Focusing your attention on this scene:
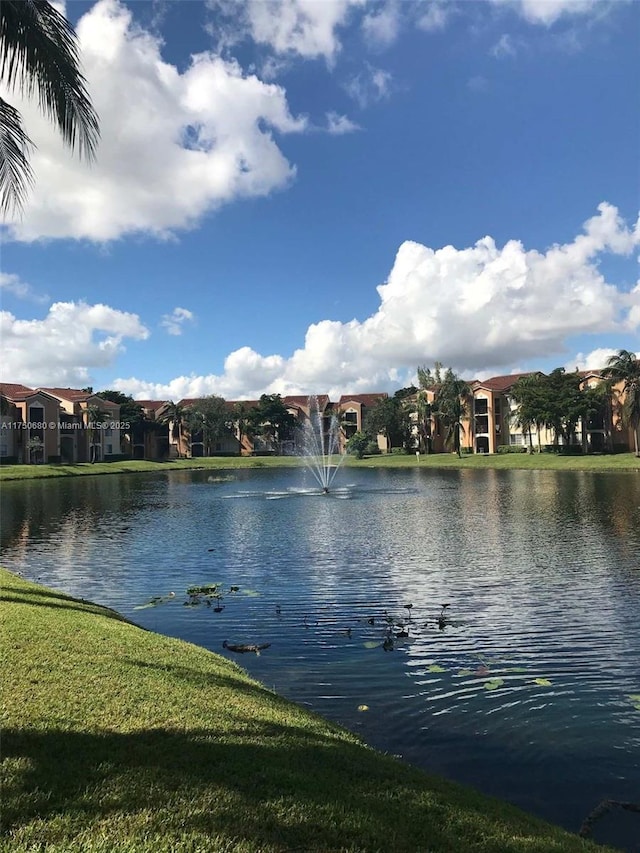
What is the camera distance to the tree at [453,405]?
9969cm

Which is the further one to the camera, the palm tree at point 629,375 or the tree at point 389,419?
the tree at point 389,419

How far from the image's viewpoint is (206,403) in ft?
400

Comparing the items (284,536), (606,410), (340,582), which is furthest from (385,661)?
(606,410)

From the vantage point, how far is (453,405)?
99.0 metres

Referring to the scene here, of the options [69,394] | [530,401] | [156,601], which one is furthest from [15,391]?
[156,601]

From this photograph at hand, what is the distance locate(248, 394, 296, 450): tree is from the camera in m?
120

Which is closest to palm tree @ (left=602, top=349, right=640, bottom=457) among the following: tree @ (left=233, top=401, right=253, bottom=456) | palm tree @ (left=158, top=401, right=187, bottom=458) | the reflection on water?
the reflection on water

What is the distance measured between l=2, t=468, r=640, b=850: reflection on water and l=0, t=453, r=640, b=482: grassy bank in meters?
39.7

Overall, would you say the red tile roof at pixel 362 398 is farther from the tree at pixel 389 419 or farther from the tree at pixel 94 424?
the tree at pixel 94 424

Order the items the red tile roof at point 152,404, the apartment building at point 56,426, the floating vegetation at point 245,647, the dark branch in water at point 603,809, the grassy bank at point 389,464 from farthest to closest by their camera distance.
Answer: the red tile roof at point 152,404 → the apartment building at point 56,426 → the grassy bank at point 389,464 → the floating vegetation at point 245,647 → the dark branch in water at point 603,809

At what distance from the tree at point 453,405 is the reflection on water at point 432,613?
203 ft

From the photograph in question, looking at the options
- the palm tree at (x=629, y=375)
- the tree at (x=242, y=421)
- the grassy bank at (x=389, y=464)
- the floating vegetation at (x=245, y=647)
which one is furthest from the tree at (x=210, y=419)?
the floating vegetation at (x=245, y=647)

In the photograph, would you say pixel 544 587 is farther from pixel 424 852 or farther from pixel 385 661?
pixel 424 852

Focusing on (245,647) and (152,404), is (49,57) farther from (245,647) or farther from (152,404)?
(152,404)
